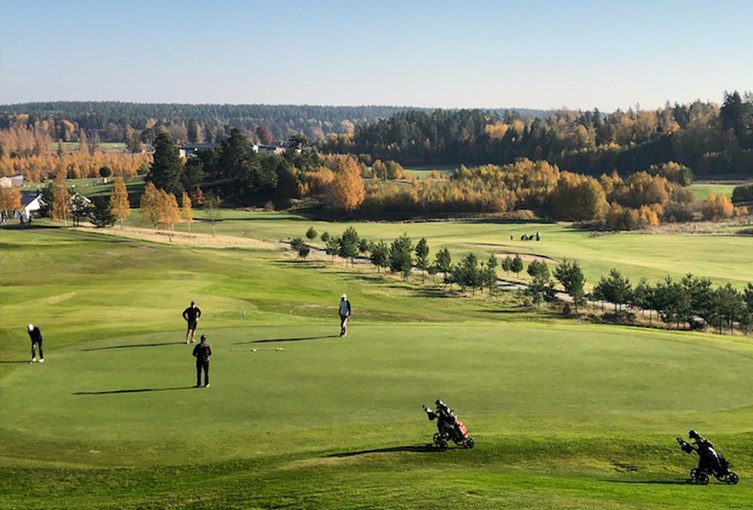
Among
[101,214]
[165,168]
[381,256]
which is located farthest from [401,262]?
[165,168]

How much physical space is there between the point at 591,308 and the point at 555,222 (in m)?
98.2

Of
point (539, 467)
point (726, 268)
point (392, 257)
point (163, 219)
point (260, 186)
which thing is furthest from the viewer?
point (260, 186)

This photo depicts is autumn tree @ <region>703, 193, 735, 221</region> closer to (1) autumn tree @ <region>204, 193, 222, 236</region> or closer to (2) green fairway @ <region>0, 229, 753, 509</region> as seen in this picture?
(1) autumn tree @ <region>204, 193, 222, 236</region>

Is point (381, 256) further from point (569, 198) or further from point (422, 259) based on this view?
point (569, 198)

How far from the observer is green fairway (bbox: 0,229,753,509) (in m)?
15.4

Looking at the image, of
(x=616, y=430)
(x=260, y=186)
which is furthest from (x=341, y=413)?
(x=260, y=186)

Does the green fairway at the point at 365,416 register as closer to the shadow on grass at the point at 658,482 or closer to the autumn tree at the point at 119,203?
the shadow on grass at the point at 658,482

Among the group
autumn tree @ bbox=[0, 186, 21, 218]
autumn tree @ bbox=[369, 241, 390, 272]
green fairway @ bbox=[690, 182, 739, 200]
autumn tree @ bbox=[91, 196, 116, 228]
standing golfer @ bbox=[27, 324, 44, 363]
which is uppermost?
green fairway @ bbox=[690, 182, 739, 200]

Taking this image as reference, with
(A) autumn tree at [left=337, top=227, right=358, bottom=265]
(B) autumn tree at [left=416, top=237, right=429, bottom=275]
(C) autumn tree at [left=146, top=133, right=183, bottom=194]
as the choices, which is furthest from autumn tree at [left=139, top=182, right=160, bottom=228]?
(C) autumn tree at [left=146, top=133, right=183, bottom=194]

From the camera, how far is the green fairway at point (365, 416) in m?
15.4

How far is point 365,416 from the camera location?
776 inches

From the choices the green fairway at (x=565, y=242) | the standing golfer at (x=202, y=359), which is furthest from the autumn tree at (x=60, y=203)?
the standing golfer at (x=202, y=359)

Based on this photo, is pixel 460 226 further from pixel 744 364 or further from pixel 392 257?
pixel 744 364

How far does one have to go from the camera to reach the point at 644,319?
58.6m
